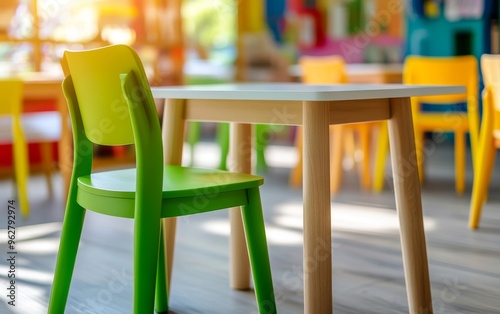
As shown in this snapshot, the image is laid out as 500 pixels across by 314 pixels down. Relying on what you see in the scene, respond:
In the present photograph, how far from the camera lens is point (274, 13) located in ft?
22.3

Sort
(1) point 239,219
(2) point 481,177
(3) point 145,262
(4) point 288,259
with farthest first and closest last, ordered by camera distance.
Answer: (2) point 481,177, (4) point 288,259, (1) point 239,219, (3) point 145,262

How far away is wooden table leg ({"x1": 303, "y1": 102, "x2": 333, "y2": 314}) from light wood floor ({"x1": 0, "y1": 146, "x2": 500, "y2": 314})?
0.03 metres

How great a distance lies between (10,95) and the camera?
10.1 ft

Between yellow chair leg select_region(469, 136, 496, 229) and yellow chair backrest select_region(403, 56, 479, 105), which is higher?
yellow chair backrest select_region(403, 56, 479, 105)

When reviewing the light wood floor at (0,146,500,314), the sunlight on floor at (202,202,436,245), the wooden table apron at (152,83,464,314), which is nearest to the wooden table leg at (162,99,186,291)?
the wooden table apron at (152,83,464,314)

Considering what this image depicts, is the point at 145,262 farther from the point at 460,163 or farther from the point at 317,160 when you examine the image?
the point at 460,163

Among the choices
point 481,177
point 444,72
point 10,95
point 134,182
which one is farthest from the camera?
point 444,72

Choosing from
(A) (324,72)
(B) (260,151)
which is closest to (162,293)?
(A) (324,72)

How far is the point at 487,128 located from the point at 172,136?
4.65 ft

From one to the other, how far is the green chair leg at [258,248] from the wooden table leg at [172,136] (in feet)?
1.03

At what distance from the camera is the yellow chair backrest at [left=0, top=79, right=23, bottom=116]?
306 cm

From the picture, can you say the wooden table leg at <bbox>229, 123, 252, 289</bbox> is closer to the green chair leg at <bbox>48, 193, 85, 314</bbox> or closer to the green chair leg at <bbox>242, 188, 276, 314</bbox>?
the green chair leg at <bbox>242, 188, 276, 314</bbox>

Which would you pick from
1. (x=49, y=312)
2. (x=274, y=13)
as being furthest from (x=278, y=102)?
(x=274, y=13)

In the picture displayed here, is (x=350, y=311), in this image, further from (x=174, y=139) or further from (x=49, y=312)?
(x=49, y=312)
